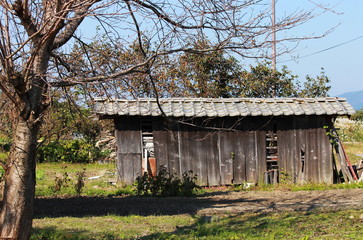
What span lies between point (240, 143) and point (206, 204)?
4.56 m

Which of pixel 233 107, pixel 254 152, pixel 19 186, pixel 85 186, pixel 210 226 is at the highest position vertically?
pixel 233 107

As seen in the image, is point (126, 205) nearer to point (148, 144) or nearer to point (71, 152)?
point (148, 144)

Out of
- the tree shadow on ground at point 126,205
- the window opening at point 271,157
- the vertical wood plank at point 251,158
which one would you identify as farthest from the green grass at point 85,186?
the window opening at point 271,157

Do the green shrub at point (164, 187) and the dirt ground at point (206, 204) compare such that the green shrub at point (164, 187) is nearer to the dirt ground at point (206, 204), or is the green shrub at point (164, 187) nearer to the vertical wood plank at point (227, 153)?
the dirt ground at point (206, 204)

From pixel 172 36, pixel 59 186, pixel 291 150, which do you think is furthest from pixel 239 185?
pixel 172 36

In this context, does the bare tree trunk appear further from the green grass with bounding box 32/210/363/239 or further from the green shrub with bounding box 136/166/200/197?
the green shrub with bounding box 136/166/200/197

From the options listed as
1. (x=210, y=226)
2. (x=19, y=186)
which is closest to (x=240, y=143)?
(x=210, y=226)

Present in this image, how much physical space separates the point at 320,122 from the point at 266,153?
6.52 ft

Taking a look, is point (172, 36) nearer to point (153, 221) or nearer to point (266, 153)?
point (153, 221)

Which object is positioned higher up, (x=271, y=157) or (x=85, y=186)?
(x=271, y=157)

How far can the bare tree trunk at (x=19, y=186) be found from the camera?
6.25m

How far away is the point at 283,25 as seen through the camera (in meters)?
6.43

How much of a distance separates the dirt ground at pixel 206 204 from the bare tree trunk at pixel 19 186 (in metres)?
3.96

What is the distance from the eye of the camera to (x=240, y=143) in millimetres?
16031
